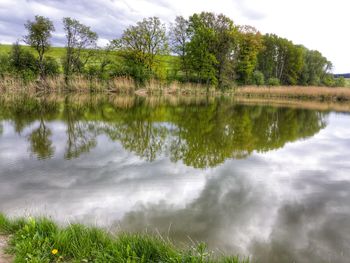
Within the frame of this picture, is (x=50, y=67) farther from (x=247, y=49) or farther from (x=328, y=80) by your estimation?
(x=328, y=80)

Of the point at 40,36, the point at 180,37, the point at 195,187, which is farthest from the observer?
the point at 180,37

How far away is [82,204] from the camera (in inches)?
140

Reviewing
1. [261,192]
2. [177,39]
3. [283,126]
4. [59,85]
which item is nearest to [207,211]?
[261,192]

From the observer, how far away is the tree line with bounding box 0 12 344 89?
98.9 feet

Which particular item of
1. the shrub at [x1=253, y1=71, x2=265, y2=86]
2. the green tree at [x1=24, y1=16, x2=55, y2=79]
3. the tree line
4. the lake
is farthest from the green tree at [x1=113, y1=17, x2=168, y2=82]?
the lake

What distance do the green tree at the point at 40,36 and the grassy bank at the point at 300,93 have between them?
24.2m

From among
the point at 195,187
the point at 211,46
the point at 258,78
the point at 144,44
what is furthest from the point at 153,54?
the point at 195,187

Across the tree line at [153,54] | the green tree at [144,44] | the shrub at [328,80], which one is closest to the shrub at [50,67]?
the tree line at [153,54]

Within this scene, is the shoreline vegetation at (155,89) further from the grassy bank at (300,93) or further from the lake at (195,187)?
the lake at (195,187)

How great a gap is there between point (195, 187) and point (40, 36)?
31958 mm

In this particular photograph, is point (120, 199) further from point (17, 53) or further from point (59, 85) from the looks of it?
point (17, 53)

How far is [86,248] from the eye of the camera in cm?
236

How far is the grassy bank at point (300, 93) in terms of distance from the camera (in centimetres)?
3125

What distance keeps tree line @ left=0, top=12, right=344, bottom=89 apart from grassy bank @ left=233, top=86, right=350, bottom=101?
10.4 ft
